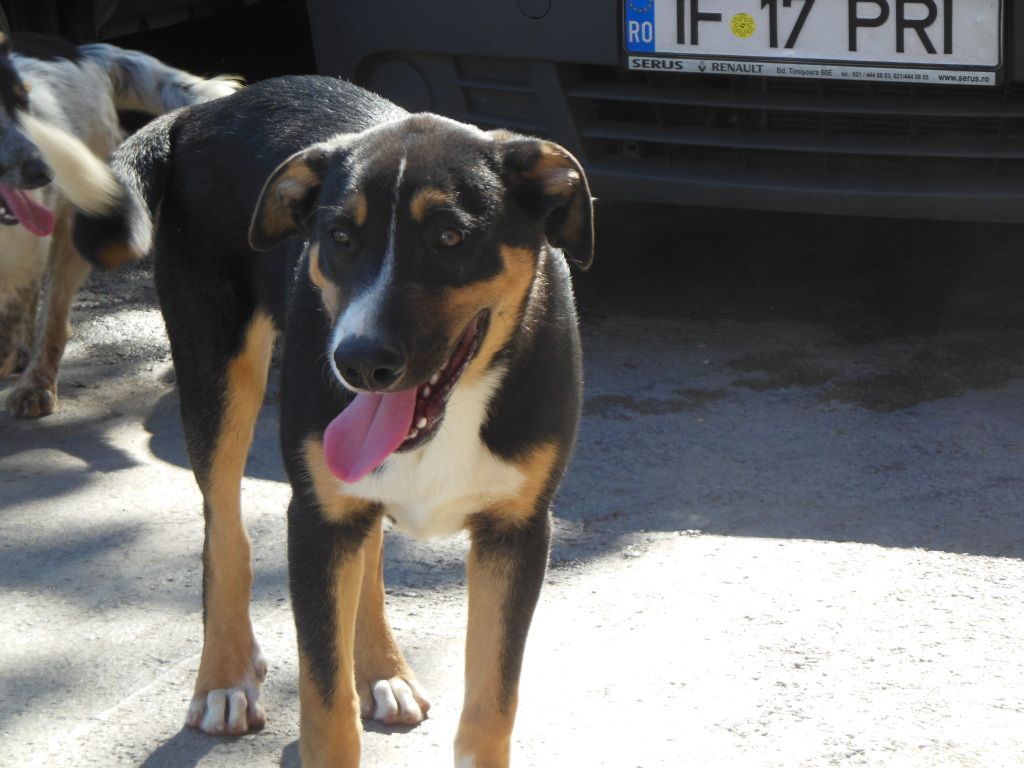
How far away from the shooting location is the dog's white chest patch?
286 centimetres

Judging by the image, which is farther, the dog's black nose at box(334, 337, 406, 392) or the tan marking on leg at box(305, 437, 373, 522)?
the tan marking on leg at box(305, 437, 373, 522)

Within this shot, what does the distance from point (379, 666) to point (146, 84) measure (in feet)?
9.88

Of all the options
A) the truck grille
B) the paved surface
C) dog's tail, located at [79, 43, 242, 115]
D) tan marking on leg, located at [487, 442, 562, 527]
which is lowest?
the paved surface

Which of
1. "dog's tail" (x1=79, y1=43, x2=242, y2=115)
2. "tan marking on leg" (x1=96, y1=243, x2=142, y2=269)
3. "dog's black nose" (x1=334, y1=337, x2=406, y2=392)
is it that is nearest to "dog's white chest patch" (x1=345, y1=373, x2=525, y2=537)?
"dog's black nose" (x1=334, y1=337, x2=406, y2=392)

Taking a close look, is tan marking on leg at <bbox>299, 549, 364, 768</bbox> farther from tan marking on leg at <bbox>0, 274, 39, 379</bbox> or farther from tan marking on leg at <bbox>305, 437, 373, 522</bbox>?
tan marking on leg at <bbox>0, 274, 39, 379</bbox>

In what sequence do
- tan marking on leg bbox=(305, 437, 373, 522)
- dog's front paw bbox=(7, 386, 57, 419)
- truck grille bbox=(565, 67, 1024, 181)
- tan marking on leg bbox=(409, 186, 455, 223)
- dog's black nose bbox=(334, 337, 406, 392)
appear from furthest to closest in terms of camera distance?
1. dog's front paw bbox=(7, 386, 57, 419)
2. truck grille bbox=(565, 67, 1024, 181)
3. tan marking on leg bbox=(305, 437, 373, 522)
4. tan marking on leg bbox=(409, 186, 455, 223)
5. dog's black nose bbox=(334, 337, 406, 392)

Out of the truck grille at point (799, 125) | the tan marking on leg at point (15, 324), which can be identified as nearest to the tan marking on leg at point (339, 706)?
the truck grille at point (799, 125)

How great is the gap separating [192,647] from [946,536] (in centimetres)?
197

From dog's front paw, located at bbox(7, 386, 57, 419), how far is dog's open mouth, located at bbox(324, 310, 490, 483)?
255 centimetres

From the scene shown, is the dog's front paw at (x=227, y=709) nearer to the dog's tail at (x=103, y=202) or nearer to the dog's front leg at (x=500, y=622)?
the dog's front leg at (x=500, y=622)

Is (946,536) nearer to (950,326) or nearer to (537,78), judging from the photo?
(950,326)

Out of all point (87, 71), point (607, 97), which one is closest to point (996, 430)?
point (607, 97)

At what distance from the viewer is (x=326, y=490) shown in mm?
2850

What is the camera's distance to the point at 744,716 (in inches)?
126
